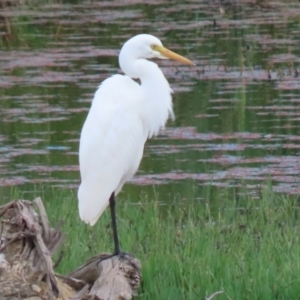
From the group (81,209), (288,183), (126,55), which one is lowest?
(288,183)

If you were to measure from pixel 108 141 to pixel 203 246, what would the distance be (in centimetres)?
68

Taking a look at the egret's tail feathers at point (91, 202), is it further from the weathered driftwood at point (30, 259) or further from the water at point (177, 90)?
the water at point (177, 90)

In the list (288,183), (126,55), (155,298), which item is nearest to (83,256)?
(155,298)

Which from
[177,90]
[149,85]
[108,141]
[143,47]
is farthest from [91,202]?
[177,90]

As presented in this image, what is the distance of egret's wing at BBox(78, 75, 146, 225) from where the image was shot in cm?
473

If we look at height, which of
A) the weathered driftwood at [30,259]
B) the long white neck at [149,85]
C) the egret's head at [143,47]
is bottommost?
the weathered driftwood at [30,259]

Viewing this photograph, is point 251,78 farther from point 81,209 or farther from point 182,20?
point 81,209

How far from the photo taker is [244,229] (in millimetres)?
5211

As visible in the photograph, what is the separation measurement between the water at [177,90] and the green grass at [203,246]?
36.7 inches

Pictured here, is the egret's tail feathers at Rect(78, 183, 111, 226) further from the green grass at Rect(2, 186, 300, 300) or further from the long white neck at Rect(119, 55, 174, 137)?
the long white neck at Rect(119, 55, 174, 137)

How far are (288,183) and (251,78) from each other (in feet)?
12.0

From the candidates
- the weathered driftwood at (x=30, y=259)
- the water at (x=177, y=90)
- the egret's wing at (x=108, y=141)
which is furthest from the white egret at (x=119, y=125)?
the water at (x=177, y=90)

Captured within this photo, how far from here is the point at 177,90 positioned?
33.6 ft

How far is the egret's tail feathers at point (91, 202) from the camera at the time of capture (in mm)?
4617
